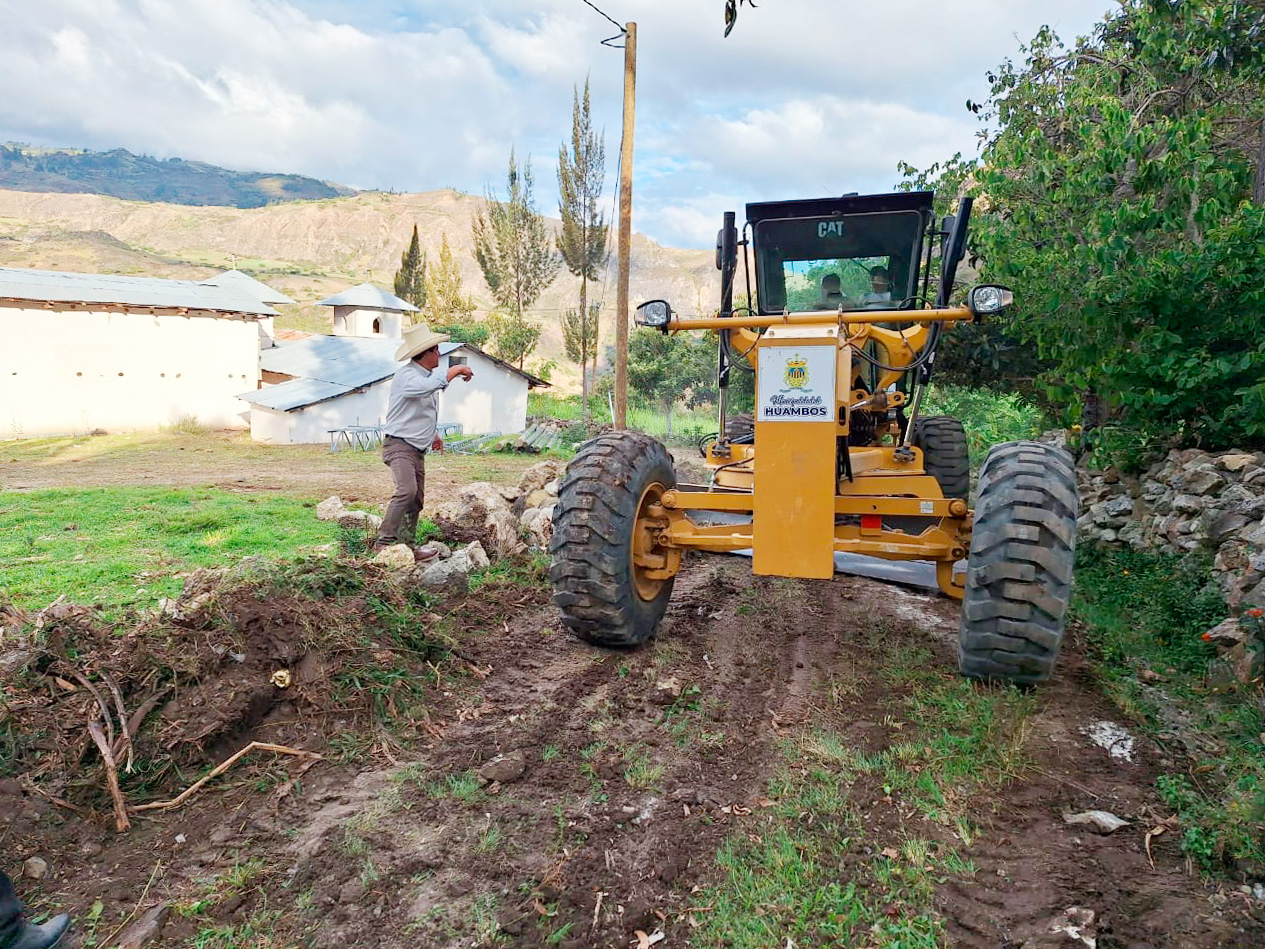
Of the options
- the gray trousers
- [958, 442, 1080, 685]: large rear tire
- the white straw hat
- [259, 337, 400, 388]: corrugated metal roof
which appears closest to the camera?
[958, 442, 1080, 685]: large rear tire

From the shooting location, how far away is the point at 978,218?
9078 millimetres

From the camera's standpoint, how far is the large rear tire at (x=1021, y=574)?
3.74 meters

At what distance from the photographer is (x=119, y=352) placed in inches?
1031

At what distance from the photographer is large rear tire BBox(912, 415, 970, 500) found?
23.1 ft

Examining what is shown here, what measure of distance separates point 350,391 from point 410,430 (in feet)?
68.0

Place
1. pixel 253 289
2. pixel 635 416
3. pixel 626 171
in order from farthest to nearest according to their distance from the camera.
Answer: pixel 253 289
pixel 635 416
pixel 626 171

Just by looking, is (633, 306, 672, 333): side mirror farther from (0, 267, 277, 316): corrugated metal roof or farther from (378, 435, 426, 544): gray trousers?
(0, 267, 277, 316): corrugated metal roof

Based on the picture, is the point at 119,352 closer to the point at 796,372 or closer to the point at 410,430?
the point at 410,430

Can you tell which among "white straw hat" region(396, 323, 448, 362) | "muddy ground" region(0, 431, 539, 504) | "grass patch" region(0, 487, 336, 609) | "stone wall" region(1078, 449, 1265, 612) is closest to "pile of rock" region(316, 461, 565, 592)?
"grass patch" region(0, 487, 336, 609)

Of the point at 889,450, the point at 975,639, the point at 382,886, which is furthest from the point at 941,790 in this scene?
the point at 889,450

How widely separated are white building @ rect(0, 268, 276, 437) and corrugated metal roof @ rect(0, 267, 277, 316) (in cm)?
3

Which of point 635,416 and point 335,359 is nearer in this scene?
point 635,416

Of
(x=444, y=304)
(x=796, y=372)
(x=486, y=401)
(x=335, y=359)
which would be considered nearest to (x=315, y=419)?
(x=335, y=359)

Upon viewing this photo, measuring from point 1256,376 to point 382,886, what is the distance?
7057mm
